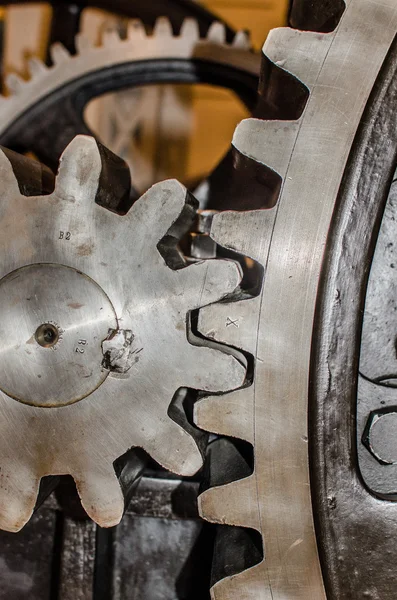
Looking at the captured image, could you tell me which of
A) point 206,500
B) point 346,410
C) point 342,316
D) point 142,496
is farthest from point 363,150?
point 142,496

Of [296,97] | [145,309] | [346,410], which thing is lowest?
[346,410]

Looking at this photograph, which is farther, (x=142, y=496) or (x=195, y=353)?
(x=142, y=496)

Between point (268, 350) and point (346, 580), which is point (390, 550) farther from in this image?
point (268, 350)

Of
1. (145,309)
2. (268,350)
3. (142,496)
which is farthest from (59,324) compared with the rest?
(142,496)

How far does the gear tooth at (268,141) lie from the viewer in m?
0.71

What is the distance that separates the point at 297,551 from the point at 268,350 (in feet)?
0.75

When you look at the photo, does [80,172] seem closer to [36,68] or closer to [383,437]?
[383,437]

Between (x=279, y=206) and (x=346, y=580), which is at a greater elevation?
(x=279, y=206)

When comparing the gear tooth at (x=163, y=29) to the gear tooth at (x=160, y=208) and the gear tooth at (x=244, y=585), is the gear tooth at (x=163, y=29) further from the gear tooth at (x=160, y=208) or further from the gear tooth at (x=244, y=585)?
the gear tooth at (x=244, y=585)

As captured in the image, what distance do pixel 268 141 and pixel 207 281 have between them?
0.57 ft

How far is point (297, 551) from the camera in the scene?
2.33ft

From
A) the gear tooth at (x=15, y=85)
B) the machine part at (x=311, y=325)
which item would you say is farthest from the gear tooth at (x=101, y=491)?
the gear tooth at (x=15, y=85)

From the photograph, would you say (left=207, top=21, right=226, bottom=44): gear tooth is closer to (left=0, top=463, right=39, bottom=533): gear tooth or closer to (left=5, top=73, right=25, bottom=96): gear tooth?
(left=5, top=73, right=25, bottom=96): gear tooth

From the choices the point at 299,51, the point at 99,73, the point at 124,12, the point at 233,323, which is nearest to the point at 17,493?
the point at 233,323
